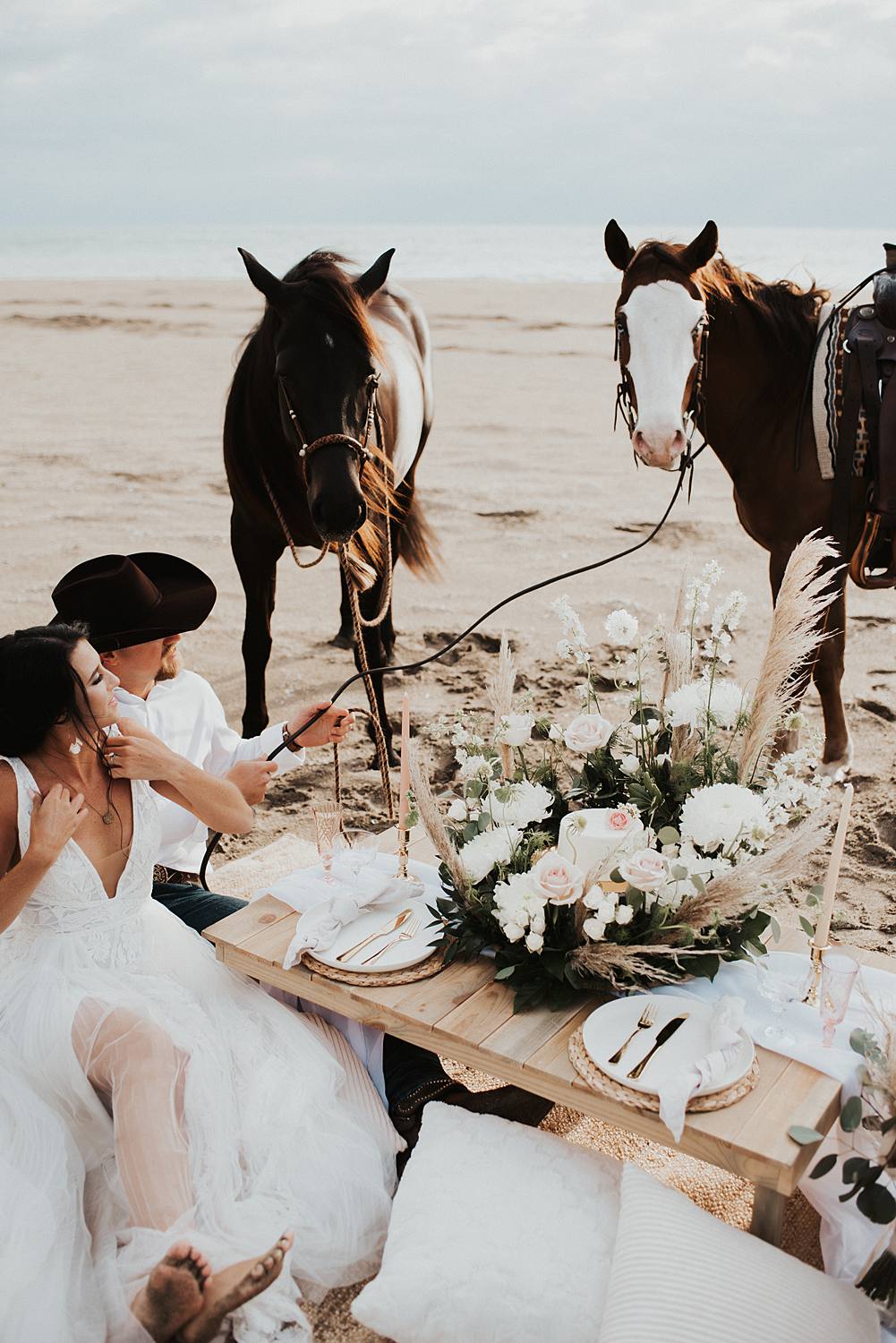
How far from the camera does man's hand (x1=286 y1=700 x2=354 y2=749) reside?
276 cm

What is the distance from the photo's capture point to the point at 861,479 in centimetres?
383

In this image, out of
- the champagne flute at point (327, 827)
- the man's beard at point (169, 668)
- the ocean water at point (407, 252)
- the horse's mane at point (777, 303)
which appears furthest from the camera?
the ocean water at point (407, 252)

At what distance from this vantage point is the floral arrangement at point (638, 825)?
83.2 inches

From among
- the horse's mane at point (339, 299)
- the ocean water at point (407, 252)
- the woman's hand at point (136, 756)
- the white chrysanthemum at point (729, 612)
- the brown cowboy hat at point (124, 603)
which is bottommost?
the woman's hand at point (136, 756)

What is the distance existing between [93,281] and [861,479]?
99.2 ft

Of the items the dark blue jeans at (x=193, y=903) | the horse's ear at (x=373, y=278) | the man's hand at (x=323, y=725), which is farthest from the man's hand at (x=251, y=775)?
the horse's ear at (x=373, y=278)

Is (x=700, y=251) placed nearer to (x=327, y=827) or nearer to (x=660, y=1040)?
(x=327, y=827)

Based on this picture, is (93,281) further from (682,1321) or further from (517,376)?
(682,1321)

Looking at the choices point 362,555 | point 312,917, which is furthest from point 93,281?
point 312,917

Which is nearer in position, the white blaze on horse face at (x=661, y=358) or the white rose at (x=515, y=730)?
the white rose at (x=515, y=730)

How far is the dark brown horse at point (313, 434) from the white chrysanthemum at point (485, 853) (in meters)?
1.72

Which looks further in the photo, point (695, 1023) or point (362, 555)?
point (362, 555)

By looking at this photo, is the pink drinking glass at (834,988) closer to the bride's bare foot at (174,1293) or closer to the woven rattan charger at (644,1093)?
the woven rattan charger at (644,1093)

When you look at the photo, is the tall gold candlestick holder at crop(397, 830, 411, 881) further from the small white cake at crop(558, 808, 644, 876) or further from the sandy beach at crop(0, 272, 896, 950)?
the sandy beach at crop(0, 272, 896, 950)
